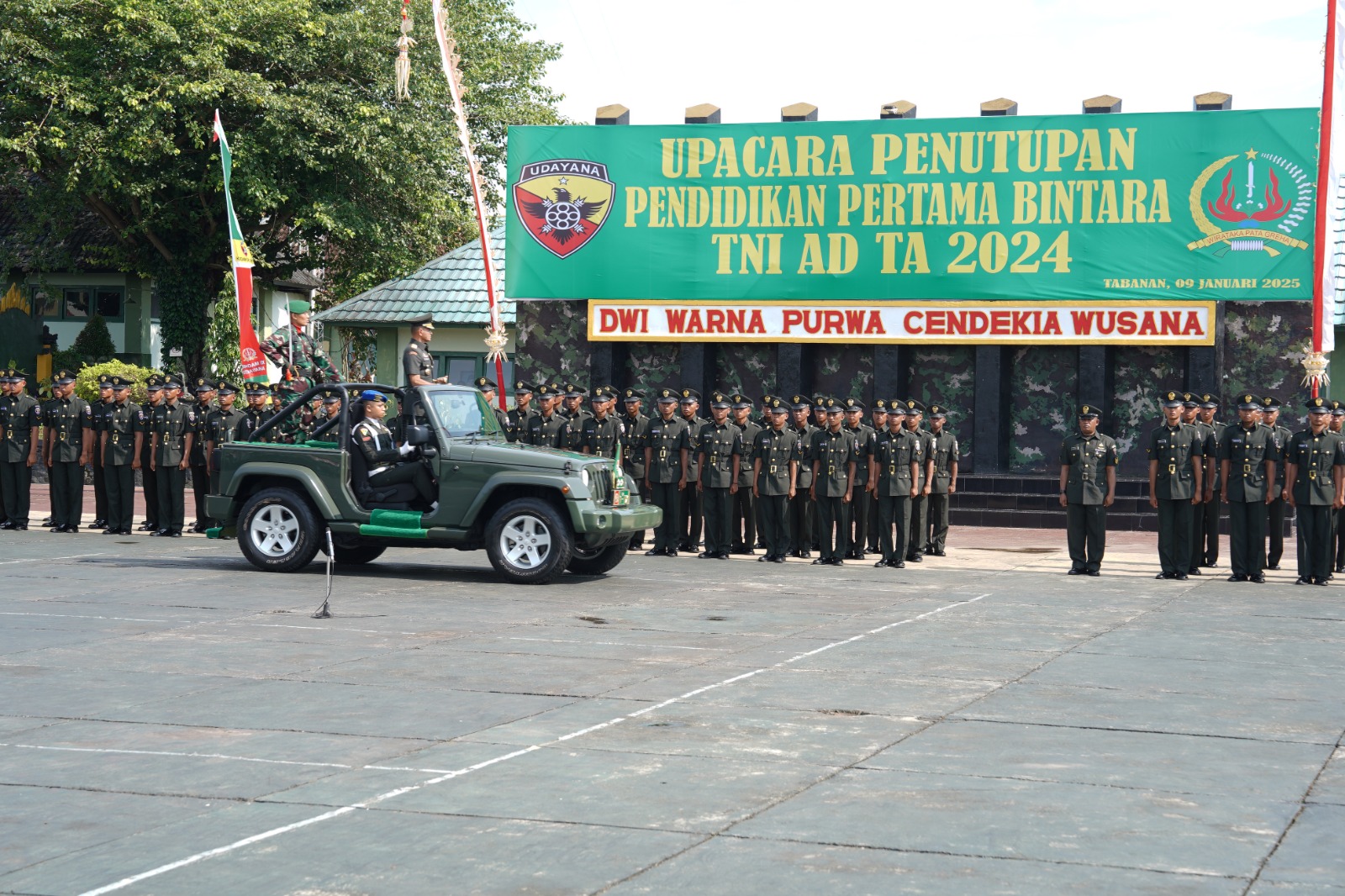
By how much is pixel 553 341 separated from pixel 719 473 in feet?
26.5

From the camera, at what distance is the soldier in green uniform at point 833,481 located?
1923 cm

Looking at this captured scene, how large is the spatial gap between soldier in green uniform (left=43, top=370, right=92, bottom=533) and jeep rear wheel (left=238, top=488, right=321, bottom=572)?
20.0 feet

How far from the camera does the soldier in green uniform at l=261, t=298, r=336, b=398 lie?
2320cm

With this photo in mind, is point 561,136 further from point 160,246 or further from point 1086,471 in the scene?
point 160,246

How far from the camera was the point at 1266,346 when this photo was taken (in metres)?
23.8

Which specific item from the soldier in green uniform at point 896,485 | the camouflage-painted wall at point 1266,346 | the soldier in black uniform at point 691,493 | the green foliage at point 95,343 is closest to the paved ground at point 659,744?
the soldier in green uniform at point 896,485

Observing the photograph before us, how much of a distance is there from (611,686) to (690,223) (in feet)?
54.0

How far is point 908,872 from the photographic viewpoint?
6.09 m

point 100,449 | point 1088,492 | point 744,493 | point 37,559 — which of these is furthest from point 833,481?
point 100,449

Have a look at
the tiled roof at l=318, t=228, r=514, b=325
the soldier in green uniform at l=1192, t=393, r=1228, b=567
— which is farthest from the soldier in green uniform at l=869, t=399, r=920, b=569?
the tiled roof at l=318, t=228, r=514, b=325

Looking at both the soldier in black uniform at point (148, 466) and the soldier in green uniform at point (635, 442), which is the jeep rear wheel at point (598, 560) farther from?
the soldier in black uniform at point (148, 466)

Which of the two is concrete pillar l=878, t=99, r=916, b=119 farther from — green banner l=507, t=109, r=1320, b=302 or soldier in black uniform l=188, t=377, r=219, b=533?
soldier in black uniform l=188, t=377, r=219, b=533

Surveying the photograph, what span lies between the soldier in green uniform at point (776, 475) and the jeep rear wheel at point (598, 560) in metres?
2.86

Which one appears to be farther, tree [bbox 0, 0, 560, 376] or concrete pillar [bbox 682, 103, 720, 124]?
tree [bbox 0, 0, 560, 376]
